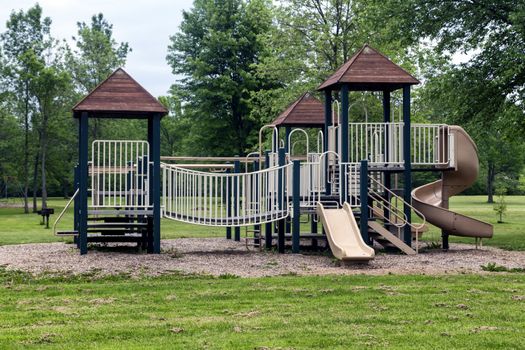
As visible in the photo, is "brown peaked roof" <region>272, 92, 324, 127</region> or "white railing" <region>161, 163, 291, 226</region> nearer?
"white railing" <region>161, 163, 291, 226</region>

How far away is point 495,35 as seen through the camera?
21203mm

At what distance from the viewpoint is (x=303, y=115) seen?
18.9 m

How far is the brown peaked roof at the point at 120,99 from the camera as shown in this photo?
1391 centimetres

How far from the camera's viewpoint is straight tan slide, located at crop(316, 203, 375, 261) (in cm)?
1261

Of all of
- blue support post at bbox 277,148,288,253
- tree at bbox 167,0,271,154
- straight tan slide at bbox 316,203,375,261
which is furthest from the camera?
tree at bbox 167,0,271,154

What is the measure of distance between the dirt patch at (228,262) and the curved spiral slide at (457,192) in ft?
1.93

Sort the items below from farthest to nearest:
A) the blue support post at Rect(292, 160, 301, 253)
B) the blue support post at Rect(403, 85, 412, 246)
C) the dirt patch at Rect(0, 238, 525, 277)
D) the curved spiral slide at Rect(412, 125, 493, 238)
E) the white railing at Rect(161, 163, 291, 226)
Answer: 1. the curved spiral slide at Rect(412, 125, 493, 238)
2. the blue support post at Rect(403, 85, 412, 246)
3. the white railing at Rect(161, 163, 291, 226)
4. the blue support post at Rect(292, 160, 301, 253)
5. the dirt patch at Rect(0, 238, 525, 277)

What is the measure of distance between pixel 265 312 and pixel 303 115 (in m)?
11.2

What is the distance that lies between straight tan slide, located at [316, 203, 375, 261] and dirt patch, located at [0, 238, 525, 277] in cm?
22

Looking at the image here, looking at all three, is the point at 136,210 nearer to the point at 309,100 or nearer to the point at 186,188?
the point at 186,188

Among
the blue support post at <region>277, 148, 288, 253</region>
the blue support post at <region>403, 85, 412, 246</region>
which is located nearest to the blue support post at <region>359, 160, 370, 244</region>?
the blue support post at <region>403, 85, 412, 246</region>

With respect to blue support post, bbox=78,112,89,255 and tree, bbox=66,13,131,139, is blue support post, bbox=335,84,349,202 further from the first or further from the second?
tree, bbox=66,13,131,139

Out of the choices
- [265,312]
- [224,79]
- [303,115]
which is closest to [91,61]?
[224,79]

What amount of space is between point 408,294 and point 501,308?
139 centimetres
